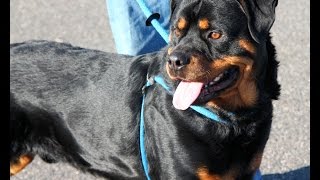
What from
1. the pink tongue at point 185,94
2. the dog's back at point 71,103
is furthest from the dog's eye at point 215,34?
the dog's back at point 71,103

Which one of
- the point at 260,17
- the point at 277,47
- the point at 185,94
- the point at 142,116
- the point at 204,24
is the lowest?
the point at 277,47

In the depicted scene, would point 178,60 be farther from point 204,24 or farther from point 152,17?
point 152,17

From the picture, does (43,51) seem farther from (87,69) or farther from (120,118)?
(120,118)

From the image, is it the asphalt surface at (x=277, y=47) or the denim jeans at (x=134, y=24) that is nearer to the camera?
the denim jeans at (x=134, y=24)

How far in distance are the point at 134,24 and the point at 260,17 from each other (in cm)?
138

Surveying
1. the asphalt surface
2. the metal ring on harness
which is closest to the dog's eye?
the metal ring on harness

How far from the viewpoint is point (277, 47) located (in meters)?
7.09

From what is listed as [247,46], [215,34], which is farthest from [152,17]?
[247,46]

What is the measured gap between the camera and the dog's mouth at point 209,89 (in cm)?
335

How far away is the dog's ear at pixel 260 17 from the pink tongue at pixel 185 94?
449 mm

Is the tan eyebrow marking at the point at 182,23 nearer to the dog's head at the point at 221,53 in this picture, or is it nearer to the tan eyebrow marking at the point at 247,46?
the dog's head at the point at 221,53

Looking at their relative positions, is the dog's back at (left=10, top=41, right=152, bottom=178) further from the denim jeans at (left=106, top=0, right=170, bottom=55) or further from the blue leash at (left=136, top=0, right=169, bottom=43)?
the denim jeans at (left=106, top=0, right=170, bottom=55)

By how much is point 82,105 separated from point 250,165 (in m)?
1.25

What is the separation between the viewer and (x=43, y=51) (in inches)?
164
